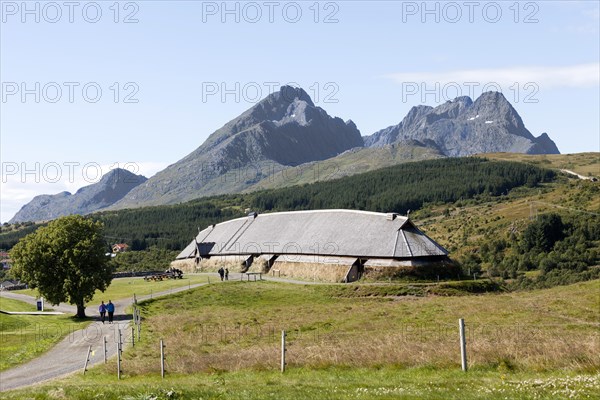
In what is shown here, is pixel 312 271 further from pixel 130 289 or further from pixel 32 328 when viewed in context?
pixel 32 328

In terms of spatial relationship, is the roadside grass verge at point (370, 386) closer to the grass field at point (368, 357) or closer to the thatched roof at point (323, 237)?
the grass field at point (368, 357)

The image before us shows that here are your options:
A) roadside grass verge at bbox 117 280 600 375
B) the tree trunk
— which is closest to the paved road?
roadside grass verge at bbox 117 280 600 375

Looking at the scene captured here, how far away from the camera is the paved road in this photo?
1159 inches

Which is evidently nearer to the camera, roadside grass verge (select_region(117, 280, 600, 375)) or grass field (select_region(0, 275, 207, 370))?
roadside grass verge (select_region(117, 280, 600, 375))

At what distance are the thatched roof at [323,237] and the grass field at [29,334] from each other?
34646 millimetres

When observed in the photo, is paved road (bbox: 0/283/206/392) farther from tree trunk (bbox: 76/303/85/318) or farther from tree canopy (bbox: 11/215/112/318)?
tree canopy (bbox: 11/215/112/318)

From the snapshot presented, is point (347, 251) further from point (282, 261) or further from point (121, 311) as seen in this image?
point (121, 311)

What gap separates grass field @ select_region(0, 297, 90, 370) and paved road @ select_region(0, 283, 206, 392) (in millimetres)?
796

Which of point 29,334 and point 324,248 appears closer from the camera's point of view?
point 29,334

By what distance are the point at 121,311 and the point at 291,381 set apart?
134 ft

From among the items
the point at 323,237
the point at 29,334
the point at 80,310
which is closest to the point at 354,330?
the point at 29,334

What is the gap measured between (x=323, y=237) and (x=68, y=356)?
5003 centimetres

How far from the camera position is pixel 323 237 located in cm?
8256

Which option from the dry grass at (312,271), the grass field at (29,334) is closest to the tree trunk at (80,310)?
the grass field at (29,334)
